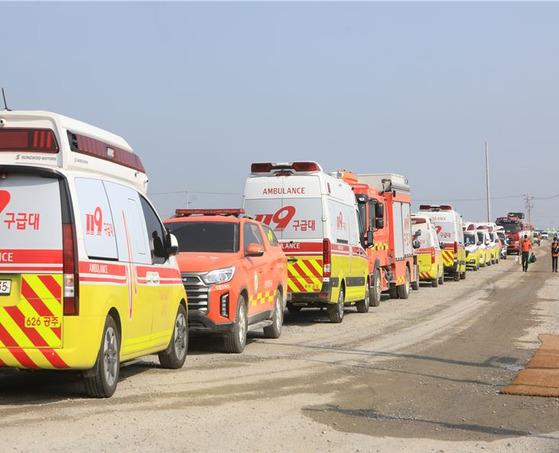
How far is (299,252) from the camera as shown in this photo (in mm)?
18719

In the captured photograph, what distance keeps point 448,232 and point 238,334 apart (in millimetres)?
26405

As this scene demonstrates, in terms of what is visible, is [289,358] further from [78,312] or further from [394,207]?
[394,207]

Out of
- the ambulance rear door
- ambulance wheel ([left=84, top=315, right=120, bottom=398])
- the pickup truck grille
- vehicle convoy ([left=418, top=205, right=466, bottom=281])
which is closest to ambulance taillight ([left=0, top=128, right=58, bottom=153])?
the ambulance rear door

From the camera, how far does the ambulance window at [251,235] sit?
15.3 metres

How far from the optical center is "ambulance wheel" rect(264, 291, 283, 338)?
1658 cm

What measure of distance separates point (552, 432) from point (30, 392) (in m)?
5.16

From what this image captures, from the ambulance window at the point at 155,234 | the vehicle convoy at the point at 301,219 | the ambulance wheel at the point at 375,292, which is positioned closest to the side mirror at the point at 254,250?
the ambulance window at the point at 155,234

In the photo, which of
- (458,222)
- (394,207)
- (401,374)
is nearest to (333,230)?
(401,374)

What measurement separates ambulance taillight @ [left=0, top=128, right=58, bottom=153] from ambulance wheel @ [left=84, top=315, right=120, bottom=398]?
175cm

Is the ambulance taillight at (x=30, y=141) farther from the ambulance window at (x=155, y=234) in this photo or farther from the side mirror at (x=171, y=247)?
the side mirror at (x=171, y=247)

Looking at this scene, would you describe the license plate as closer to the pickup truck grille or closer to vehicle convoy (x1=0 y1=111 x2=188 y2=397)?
vehicle convoy (x1=0 y1=111 x2=188 y2=397)

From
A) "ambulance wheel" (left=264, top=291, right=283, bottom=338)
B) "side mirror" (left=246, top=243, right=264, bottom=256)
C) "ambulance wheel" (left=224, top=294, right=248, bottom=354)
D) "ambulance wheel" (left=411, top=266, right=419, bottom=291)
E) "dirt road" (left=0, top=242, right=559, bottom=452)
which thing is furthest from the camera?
"ambulance wheel" (left=411, top=266, right=419, bottom=291)

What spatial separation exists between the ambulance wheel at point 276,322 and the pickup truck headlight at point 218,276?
100 inches

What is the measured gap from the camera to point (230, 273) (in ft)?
46.4
